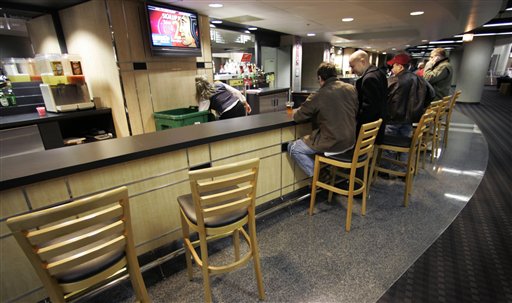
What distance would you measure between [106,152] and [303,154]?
69.3 inches

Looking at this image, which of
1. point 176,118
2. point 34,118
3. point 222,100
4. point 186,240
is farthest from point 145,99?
point 186,240

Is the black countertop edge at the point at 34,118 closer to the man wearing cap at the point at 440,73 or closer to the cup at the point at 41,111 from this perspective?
the cup at the point at 41,111

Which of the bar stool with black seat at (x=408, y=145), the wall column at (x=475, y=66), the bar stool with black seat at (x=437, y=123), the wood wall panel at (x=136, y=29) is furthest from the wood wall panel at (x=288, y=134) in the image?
the wall column at (x=475, y=66)

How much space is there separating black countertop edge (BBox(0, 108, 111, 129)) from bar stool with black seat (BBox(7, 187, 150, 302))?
2.73 metres

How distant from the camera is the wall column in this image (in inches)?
386

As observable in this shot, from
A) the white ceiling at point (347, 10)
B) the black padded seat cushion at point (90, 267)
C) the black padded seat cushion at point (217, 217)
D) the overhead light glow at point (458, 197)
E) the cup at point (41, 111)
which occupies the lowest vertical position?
the overhead light glow at point (458, 197)

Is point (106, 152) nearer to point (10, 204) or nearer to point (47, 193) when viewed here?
point (47, 193)

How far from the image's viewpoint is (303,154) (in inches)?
101

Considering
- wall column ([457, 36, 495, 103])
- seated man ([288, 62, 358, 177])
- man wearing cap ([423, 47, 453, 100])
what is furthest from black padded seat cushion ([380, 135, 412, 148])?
wall column ([457, 36, 495, 103])

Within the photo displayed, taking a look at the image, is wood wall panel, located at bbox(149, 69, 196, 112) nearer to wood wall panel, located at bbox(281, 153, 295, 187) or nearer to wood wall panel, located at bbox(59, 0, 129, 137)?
wood wall panel, located at bbox(59, 0, 129, 137)

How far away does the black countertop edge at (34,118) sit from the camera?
2933 mm

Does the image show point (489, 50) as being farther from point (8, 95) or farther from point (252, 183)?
point (8, 95)

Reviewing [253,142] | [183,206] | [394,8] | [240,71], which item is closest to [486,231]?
[253,142]

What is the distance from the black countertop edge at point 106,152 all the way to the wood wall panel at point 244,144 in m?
0.09
